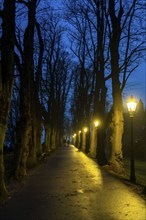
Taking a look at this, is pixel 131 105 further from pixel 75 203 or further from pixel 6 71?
pixel 75 203

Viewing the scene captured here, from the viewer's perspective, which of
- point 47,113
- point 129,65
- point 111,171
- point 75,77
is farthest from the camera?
point 75,77

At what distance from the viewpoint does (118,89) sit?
78.1 ft

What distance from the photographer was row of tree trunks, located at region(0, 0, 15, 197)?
44.0 ft

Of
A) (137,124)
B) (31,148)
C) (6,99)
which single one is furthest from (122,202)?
(137,124)

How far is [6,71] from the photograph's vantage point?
46.4ft

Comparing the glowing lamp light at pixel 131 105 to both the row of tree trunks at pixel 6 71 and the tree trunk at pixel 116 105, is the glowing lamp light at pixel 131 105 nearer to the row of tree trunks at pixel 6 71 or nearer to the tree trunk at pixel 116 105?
the tree trunk at pixel 116 105

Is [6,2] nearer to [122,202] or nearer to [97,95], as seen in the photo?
[122,202]

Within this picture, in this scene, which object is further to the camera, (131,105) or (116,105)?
(116,105)

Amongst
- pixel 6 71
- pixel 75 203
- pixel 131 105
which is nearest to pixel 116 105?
pixel 131 105

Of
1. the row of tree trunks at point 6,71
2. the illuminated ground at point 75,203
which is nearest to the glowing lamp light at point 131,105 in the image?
the illuminated ground at point 75,203

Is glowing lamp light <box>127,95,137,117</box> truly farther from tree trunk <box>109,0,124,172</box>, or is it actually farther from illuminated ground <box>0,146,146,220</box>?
tree trunk <box>109,0,124,172</box>

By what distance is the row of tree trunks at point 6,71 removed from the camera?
44.0 feet

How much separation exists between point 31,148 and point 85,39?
54.4 ft

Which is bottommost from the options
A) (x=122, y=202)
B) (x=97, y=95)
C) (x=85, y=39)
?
(x=122, y=202)
